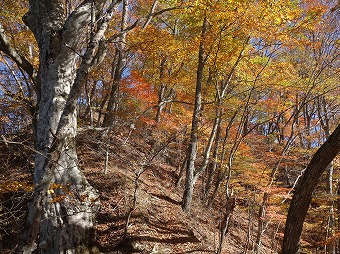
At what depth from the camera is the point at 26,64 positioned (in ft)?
16.1

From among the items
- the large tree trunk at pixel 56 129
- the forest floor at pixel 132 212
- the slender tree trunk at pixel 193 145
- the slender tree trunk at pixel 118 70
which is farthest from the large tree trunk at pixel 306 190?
the slender tree trunk at pixel 118 70

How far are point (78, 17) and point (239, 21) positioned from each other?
18.3 feet

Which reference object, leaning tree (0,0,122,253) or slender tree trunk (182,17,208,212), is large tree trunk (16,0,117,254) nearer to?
leaning tree (0,0,122,253)

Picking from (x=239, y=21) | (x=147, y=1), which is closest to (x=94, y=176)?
(x=239, y=21)

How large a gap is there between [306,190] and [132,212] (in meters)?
5.09

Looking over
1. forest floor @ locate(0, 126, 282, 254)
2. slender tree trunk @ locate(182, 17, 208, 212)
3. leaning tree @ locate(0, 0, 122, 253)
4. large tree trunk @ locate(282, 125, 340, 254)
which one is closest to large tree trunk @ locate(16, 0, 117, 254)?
leaning tree @ locate(0, 0, 122, 253)

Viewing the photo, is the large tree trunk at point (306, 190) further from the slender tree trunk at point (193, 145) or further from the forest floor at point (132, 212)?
the slender tree trunk at point (193, 145)

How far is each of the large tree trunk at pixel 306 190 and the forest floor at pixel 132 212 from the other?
1.45 metres

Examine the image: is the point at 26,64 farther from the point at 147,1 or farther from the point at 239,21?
the point at 147,1

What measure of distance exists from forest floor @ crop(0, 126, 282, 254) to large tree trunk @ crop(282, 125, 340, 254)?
1454mm

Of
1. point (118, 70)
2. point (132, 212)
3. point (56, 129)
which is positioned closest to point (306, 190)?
point (56, 129)

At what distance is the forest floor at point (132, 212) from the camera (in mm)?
6434

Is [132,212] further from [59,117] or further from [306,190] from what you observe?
[306,190]

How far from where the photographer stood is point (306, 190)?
366 cm
